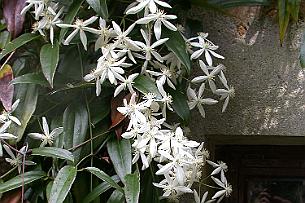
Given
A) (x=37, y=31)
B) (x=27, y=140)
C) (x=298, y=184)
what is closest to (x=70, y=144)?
(x=27, y=140)

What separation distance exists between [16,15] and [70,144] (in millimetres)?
243

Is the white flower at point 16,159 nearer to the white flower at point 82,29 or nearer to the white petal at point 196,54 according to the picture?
the white flower at point 82,29

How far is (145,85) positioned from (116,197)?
0.60ft

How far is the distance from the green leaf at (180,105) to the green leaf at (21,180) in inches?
9.8

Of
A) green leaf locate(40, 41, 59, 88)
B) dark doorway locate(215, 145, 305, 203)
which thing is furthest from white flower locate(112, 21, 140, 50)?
dark doorway locate(215, 145, 305, 203)

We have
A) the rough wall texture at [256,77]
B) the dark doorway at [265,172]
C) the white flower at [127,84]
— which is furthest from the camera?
the dark doorway at [265,172]

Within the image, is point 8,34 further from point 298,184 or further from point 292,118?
point 298,184

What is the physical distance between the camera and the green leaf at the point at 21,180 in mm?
918

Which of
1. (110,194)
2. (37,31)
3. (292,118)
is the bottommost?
(110,194)

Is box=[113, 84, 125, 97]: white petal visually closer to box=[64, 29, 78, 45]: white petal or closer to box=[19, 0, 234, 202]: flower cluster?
box=[19, 0, 234, 202]: flower cluster

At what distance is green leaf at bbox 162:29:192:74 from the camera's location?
990 mm

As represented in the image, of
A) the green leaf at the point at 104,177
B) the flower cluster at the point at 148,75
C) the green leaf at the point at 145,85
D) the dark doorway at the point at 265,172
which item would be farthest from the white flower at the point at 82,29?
the dark doorway at the point at 265,172

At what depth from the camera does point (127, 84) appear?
965 mm

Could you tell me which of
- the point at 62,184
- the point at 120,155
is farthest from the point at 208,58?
the point at 62,184
